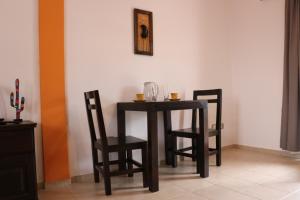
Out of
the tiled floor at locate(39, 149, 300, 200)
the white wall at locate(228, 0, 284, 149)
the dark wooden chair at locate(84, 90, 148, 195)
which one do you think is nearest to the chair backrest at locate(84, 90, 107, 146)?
the dark wooden chair at locate(84, 90, 148, 195)

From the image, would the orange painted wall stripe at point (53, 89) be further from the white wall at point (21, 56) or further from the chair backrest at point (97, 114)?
the chair backrest at point (97, 114)

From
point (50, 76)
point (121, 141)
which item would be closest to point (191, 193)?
→ point (121, 141)

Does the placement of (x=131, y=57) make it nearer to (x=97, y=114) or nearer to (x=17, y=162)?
(x=97, y=114)

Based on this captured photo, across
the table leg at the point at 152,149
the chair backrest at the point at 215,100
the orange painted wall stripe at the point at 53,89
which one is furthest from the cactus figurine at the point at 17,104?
the chair backrest at the point at 215,100

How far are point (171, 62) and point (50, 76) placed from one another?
1469 millimetres

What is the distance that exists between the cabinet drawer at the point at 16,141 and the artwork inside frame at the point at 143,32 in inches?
57.3

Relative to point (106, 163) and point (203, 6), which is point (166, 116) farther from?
point (203, 6)

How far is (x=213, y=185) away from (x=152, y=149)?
64cm

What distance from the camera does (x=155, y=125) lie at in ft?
7.26

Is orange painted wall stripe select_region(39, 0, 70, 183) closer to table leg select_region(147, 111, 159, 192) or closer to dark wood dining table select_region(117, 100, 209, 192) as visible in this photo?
dark wood dining table select_region(117, 100, 209, 192)

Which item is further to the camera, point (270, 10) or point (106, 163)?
point (270, 10)

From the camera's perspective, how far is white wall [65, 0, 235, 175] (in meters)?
2.50

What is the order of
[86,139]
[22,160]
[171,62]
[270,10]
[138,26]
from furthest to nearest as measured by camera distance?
[270,10]
[171,62]
[138,26]
[86,139]
[22,160]

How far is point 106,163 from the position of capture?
2129mm
